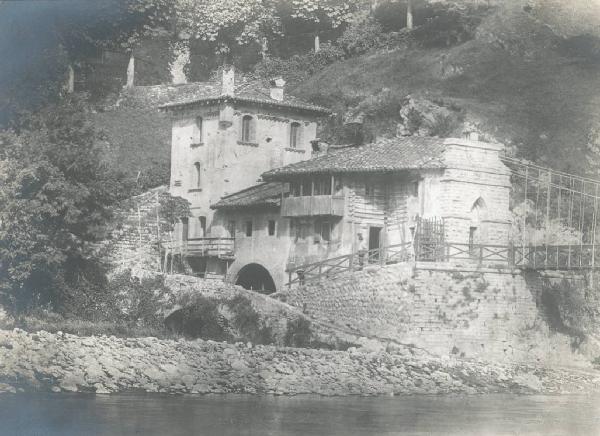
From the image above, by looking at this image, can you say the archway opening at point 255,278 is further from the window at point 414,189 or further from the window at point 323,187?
the window at point 414,189

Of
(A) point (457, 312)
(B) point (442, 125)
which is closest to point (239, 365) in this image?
(A) point (457, 312)

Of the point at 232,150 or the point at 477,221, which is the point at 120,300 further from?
the point at 477,221

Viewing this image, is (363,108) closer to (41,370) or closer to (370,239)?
(370,239)

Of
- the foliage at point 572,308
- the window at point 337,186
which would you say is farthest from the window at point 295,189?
the foliage at point 572,308

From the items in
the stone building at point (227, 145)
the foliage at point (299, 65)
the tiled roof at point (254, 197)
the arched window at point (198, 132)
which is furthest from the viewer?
the arched window at point (198, 132)

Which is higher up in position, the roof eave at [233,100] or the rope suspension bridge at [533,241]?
the roof eave at [233,100]

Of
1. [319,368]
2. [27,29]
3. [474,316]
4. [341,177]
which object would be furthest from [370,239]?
[27,29]
